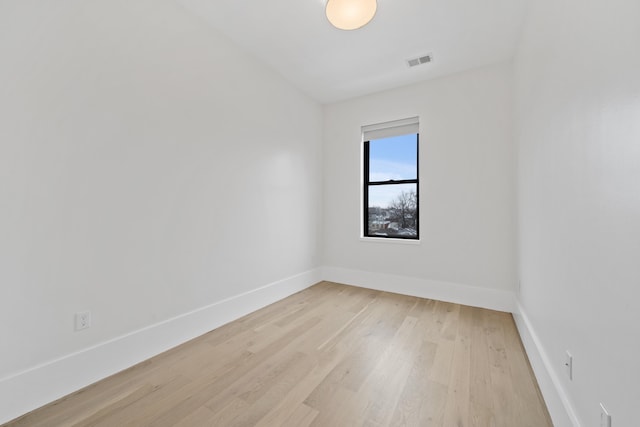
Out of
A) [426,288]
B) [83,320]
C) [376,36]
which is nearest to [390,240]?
[426,288]

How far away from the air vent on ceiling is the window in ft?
2.16

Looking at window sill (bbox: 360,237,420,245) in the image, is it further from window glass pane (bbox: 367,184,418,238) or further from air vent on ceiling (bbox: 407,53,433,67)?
air vent on ceiling (bbox: 407,53,433,67)

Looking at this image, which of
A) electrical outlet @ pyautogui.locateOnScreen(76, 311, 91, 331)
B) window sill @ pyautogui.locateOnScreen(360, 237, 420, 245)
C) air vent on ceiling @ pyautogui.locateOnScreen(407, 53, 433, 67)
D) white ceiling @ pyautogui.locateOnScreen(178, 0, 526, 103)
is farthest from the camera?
window sill @ pyautogui.locateOnScreen(360, 237, 420, 245)

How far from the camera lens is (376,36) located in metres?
2.48

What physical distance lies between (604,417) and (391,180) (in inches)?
122

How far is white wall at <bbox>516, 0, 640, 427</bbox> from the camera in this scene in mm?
750

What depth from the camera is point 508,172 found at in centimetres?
279

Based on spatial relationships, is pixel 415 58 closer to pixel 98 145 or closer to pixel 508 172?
pixel 508 172

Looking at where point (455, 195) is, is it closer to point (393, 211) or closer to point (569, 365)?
point (393, 211)

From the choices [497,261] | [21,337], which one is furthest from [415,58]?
[21,337]

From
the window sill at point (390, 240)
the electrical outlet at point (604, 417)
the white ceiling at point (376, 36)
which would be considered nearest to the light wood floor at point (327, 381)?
the electrical outlet at point (604, 417)

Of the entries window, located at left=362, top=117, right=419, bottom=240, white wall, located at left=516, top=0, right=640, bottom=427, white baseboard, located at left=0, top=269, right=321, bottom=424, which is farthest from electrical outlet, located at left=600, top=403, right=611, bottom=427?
window, located at left=362, top=117, right=419, bottom=240

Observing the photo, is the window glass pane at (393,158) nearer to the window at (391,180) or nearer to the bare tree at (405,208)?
the window at (391,180)

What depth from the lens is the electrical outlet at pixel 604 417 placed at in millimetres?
828
